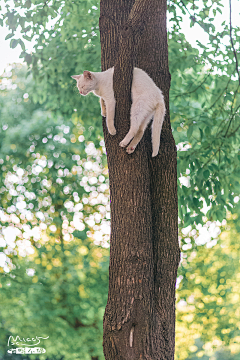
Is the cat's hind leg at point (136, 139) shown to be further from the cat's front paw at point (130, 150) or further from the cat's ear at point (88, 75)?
the cat's ear at point (88, 75)

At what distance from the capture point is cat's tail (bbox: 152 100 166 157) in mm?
2549

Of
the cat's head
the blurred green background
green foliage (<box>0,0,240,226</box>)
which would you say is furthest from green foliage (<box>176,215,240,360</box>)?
→ the cat's head

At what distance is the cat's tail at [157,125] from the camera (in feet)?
8.36

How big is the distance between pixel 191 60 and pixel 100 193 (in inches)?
162

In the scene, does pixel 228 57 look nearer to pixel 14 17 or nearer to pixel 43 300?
pixel 14 17

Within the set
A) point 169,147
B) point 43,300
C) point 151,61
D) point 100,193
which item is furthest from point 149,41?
point 43,300

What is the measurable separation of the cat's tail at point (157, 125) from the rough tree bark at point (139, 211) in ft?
0.20

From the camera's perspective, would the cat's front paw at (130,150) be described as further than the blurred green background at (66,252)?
No

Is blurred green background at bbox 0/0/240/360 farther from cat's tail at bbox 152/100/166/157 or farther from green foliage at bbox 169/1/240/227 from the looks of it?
cat's tail at bbox 152/100/166/157

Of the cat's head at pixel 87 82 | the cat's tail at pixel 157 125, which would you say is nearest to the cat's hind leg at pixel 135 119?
the cat's tail at pixel 157 125

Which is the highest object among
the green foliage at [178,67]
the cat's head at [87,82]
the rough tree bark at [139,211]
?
the green foliage at [178,67]

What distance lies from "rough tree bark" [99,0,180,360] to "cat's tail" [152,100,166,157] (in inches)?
2.4

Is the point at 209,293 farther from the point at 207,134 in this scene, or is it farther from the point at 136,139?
the point at 136,139

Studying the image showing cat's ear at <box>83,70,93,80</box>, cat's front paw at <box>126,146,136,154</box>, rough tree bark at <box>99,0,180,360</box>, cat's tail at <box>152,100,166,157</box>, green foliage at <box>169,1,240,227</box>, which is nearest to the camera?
rough tree bark at <box>99,0,180,360</box>
